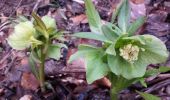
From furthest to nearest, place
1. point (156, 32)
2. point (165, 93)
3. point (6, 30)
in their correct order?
1. point (6, 30)
2. point (156, 32)
3. point (165, 93)

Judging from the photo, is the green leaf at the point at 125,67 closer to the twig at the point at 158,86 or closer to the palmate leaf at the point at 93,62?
the palmate leaf at the point at 93,62

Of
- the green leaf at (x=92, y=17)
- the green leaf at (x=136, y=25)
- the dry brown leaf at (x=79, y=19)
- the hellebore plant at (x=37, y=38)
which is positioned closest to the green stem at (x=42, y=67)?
the hellebore plant at (x=37, y=38)

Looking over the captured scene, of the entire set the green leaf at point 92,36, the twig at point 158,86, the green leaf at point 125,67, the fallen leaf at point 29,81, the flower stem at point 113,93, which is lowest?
the twig at point 158,86

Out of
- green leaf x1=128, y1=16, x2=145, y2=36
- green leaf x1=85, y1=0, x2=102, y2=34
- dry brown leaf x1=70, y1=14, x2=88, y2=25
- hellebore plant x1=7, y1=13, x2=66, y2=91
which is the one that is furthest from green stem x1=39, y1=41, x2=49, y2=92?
dry brown leaf x1=70, y1=14, x2=88, y2=25

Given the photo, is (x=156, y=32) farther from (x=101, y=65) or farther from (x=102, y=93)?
(x=101, y=65)

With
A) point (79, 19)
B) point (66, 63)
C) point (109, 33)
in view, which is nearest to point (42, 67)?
point (66, 63)

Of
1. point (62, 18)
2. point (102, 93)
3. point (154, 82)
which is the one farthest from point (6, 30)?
point (154, 82)
